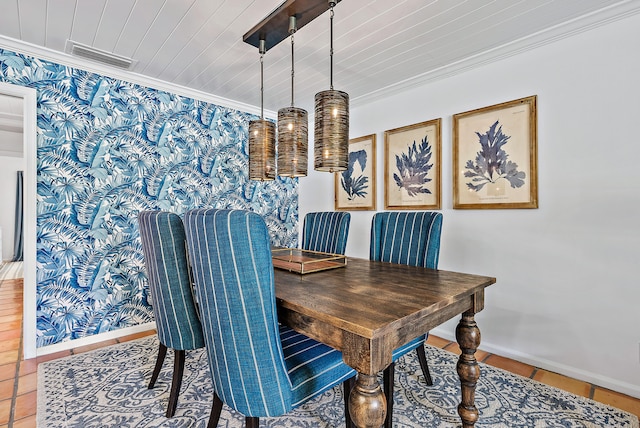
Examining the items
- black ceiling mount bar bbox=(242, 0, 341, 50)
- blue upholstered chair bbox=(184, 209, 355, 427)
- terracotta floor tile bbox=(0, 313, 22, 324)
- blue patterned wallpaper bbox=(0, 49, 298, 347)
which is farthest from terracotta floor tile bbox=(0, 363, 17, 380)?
black ceiling mount bar bbox=(242, 0, 341, 50)

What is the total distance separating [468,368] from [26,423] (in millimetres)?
2266

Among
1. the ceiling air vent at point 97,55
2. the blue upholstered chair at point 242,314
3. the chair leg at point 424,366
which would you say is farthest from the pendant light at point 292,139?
the ceiling air vent at point 97,55

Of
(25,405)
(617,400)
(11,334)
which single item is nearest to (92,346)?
(25,405)

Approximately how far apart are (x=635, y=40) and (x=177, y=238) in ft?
9.36

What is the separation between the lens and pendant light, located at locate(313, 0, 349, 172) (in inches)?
63.1

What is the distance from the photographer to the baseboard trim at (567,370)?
1.83 m

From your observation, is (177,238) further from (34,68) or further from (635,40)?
(635,40)

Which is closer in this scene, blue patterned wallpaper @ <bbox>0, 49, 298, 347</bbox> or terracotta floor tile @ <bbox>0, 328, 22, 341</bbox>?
blue patterned wallpaper @ <bbox>0, 49, 298, 347</bbox>

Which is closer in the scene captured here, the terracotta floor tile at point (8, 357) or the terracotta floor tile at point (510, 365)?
the terracotta floor tile at point (510, 365)

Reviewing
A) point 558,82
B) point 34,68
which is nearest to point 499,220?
point 558,82

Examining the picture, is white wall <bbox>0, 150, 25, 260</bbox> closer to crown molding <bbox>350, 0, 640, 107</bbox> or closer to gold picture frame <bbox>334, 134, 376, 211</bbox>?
gold picture frame <bbox>334, 134, 376, 211</bbox>

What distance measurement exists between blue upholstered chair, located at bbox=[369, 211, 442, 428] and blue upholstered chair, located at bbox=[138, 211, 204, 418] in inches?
48.3

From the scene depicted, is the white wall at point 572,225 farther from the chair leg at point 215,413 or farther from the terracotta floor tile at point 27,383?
the terracotta floor tile at point 27,383

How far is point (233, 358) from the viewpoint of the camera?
1024 mm
